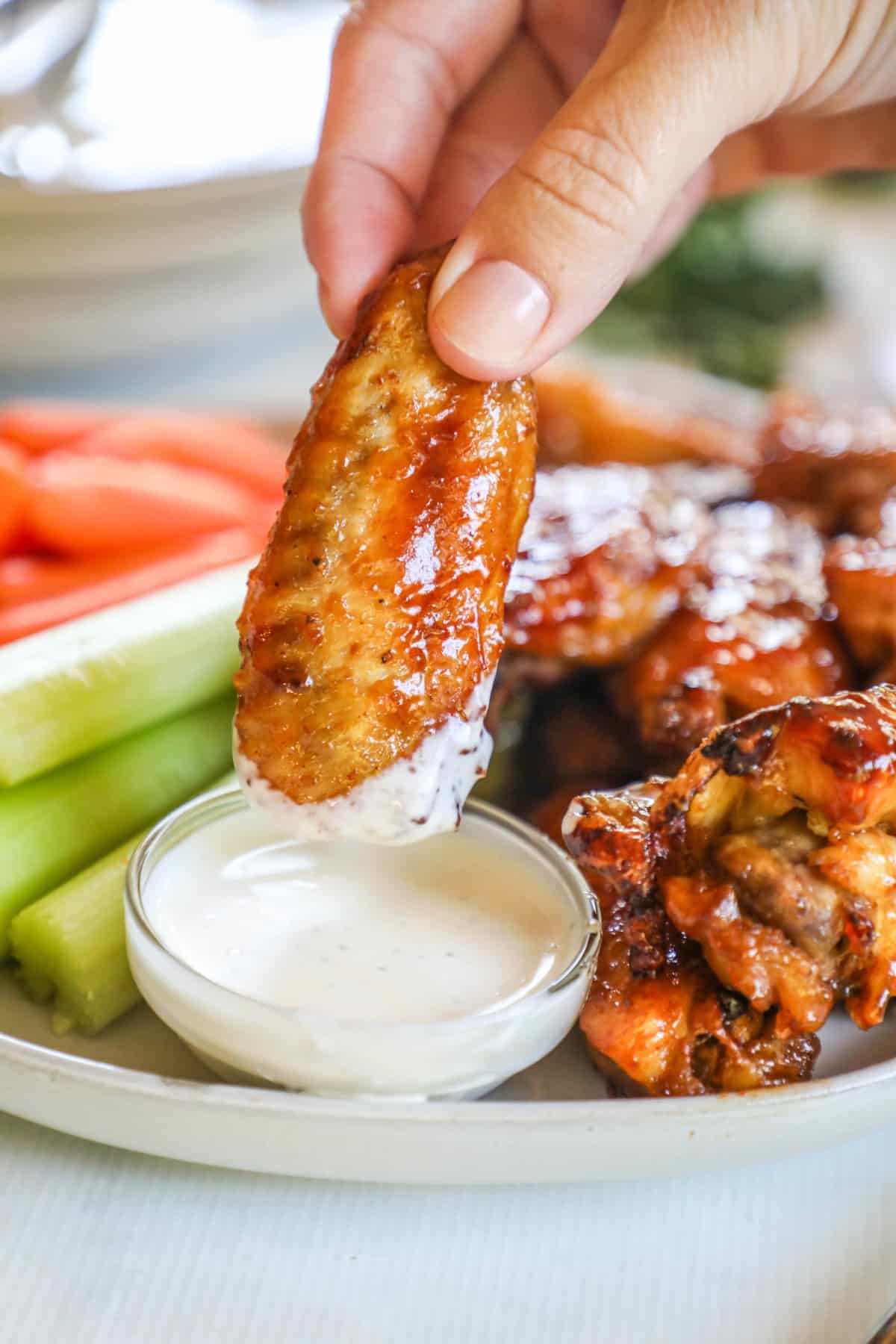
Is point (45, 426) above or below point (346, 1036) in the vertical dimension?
below

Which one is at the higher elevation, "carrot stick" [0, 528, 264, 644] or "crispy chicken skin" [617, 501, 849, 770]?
"crispy chicken skin" [617, 501, 849, 770]

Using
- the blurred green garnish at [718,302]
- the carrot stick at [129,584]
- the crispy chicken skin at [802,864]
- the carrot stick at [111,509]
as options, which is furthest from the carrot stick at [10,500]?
Result: the blurred green garnish at [718,302]

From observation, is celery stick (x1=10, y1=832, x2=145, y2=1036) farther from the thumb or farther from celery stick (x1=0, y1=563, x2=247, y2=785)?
the thumb

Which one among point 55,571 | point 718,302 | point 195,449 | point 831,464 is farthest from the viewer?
point 718,302

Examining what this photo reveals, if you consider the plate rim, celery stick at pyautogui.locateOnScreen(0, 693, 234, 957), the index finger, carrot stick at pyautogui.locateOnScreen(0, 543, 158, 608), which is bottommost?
carrot stick at pyautogui.locateOnScreen(0, 543, 158, 608)

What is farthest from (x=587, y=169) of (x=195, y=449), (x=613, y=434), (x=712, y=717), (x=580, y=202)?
(x=195, y=449)

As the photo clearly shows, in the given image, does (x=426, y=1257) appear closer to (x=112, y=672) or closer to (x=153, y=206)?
(x=112, y=672)

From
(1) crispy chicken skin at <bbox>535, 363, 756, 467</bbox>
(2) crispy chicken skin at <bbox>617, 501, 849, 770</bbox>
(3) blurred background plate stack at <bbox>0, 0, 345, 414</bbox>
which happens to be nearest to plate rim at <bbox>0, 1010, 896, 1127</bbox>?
(2) crispy chicken skin at <bbox>617, 501, 849, 770</bbox>

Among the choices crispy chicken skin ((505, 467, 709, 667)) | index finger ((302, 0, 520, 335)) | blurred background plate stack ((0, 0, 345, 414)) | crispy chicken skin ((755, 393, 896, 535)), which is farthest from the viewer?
blurred background plate stack ((0, 0, 345, 414))
